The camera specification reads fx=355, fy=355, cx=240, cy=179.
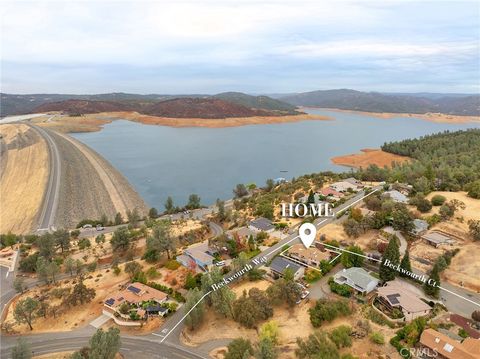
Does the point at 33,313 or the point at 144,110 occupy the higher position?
the point at 144,110

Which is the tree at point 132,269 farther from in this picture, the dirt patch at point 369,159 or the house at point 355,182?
the dirt patch at point 369,159

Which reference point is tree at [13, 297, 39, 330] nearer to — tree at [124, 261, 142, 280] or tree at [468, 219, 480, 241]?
tree at [124, 261, 142, 280]

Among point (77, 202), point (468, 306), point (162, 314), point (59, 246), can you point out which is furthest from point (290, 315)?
point (77, 202)

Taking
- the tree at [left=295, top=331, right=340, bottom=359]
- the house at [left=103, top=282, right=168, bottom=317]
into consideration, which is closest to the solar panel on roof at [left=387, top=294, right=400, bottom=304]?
the tree at [left=295, top=331, right=340, bottom=359]

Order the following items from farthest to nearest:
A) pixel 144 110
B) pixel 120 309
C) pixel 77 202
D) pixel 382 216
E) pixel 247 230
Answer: pixel 144 110 → pixel 77 202 → pixel 247 230 → pixel 382 216 → pixel 120 309

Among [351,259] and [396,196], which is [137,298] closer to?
[351,259]

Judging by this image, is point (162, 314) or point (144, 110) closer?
point (162, 314)

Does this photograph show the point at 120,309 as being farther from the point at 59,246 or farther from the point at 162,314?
the point at 59,246
